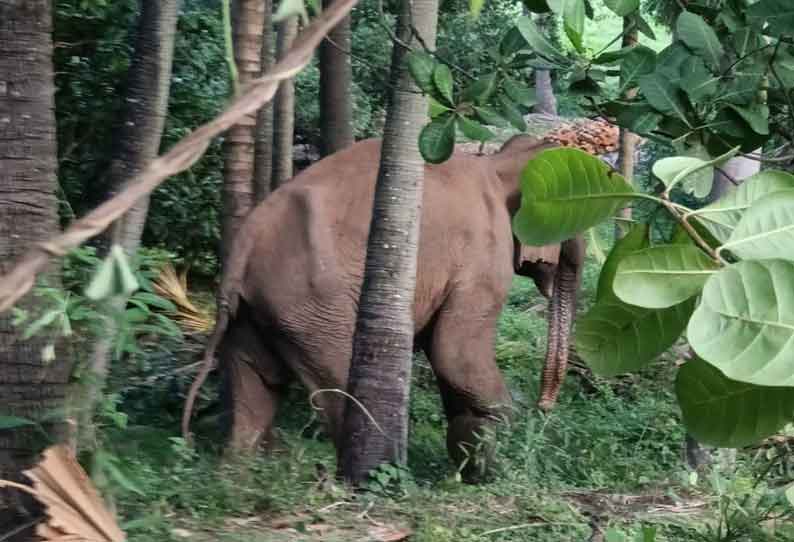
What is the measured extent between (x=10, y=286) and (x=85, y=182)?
8.63 m

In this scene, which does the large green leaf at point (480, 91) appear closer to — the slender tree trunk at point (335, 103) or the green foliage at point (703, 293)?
the green foliage at point (703, 293)

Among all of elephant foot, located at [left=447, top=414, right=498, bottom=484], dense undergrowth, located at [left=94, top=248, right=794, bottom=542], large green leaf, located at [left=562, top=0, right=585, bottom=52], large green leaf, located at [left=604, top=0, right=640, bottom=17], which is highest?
large green leaf, located at [left=604, top=0, right=640, bottom=17]

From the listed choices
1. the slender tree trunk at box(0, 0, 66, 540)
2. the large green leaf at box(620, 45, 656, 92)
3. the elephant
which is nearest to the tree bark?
the elephant

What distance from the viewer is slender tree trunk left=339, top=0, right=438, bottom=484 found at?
481 cm

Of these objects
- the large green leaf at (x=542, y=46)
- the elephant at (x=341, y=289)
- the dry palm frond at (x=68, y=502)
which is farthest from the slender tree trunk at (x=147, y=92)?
the large green leaf at (x=542, y=46)

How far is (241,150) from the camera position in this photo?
7266mm

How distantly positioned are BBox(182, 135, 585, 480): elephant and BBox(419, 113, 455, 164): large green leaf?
3.24 m

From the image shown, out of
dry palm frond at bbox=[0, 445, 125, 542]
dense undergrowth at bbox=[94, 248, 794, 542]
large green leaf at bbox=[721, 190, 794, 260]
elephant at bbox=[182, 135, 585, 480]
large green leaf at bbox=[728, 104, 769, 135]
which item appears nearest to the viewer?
large green leaf at bbox=[721, 190, 794, 260]

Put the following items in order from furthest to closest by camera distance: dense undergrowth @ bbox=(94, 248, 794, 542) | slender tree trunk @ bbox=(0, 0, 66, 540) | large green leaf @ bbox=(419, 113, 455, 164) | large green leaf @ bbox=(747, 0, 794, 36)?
1. dense undergrowth @ bbox=(94, 248, 794, 542)
2. large green leaf @ bbox=(419, 113, 455, 164)
3. slender tree trunk @ bbox=(0, 0, 66, 540)
4. large green leaf @ bbox=(747, 0, 794, 36)

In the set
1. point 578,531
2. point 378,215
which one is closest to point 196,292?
point 378,215

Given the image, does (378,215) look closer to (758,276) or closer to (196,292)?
(758,276)

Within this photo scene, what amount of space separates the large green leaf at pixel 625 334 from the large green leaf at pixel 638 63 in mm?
1000

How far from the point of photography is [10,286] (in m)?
0.79

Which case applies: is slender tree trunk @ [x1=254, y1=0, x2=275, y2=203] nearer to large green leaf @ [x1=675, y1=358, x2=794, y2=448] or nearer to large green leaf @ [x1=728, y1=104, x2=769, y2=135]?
large green leaf @ [x1=728, y1=104, x2=769, y2=135]
